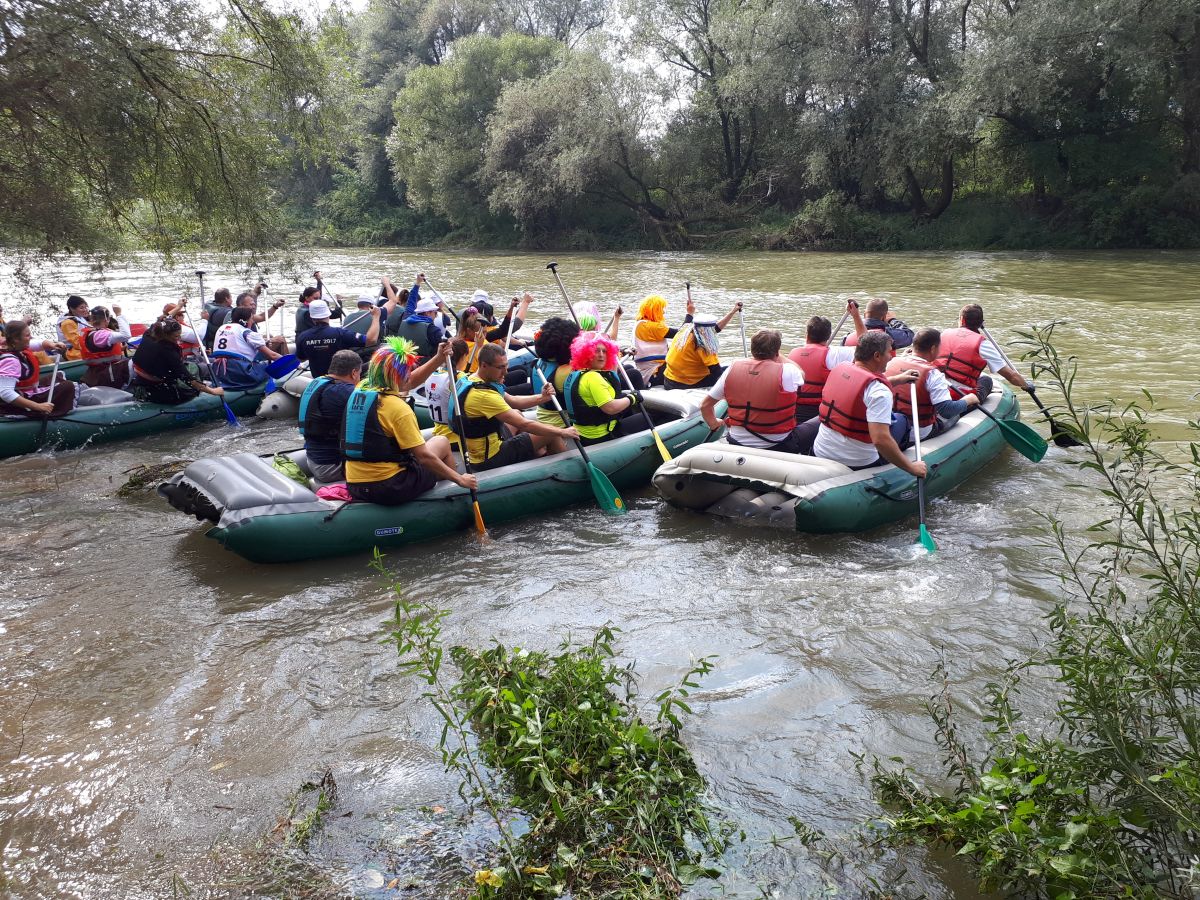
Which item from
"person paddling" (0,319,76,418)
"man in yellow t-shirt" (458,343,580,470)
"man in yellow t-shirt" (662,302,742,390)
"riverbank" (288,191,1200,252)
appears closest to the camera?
"man in yellow t-shirt" (458,343,580,470)

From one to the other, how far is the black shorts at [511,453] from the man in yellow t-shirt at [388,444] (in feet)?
1.32

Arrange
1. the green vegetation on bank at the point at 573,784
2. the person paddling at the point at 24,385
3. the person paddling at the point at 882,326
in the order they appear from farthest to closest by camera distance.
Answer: the person paddling at the point at 24,385, the person paddling at the point at 882,326, the green vegetation on bank at the point at 573,784

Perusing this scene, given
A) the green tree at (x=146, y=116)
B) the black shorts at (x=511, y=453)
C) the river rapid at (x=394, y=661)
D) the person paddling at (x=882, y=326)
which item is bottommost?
the river rapid at (x=394, y=661)

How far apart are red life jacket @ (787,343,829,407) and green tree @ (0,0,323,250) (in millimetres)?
4652

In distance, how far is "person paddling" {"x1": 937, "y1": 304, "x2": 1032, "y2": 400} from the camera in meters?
6.81

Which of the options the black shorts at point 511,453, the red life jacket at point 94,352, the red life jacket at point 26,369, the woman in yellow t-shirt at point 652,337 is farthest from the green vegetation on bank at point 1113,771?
the red life jacket at point 94,352

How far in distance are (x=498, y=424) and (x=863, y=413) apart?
237cm

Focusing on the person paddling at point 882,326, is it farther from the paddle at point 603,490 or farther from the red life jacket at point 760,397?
the paddle at point 603,490

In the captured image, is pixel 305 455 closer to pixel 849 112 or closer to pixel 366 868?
pixel 366 868

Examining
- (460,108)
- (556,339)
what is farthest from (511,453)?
(460,108)

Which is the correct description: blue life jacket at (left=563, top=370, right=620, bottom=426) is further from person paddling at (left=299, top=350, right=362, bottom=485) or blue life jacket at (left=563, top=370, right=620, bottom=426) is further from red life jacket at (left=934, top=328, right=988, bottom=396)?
red life jacket at (left=934, top=328, right=988, bottom=396)

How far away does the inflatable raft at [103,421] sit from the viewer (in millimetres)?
7598

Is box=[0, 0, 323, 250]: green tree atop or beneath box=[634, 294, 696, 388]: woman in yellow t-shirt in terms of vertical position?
atop

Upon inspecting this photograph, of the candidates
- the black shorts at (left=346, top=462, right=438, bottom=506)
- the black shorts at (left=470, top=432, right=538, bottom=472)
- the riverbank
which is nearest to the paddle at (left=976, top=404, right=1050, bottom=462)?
the black shorts at (left=470, top=432, right=538, bottom=472)
